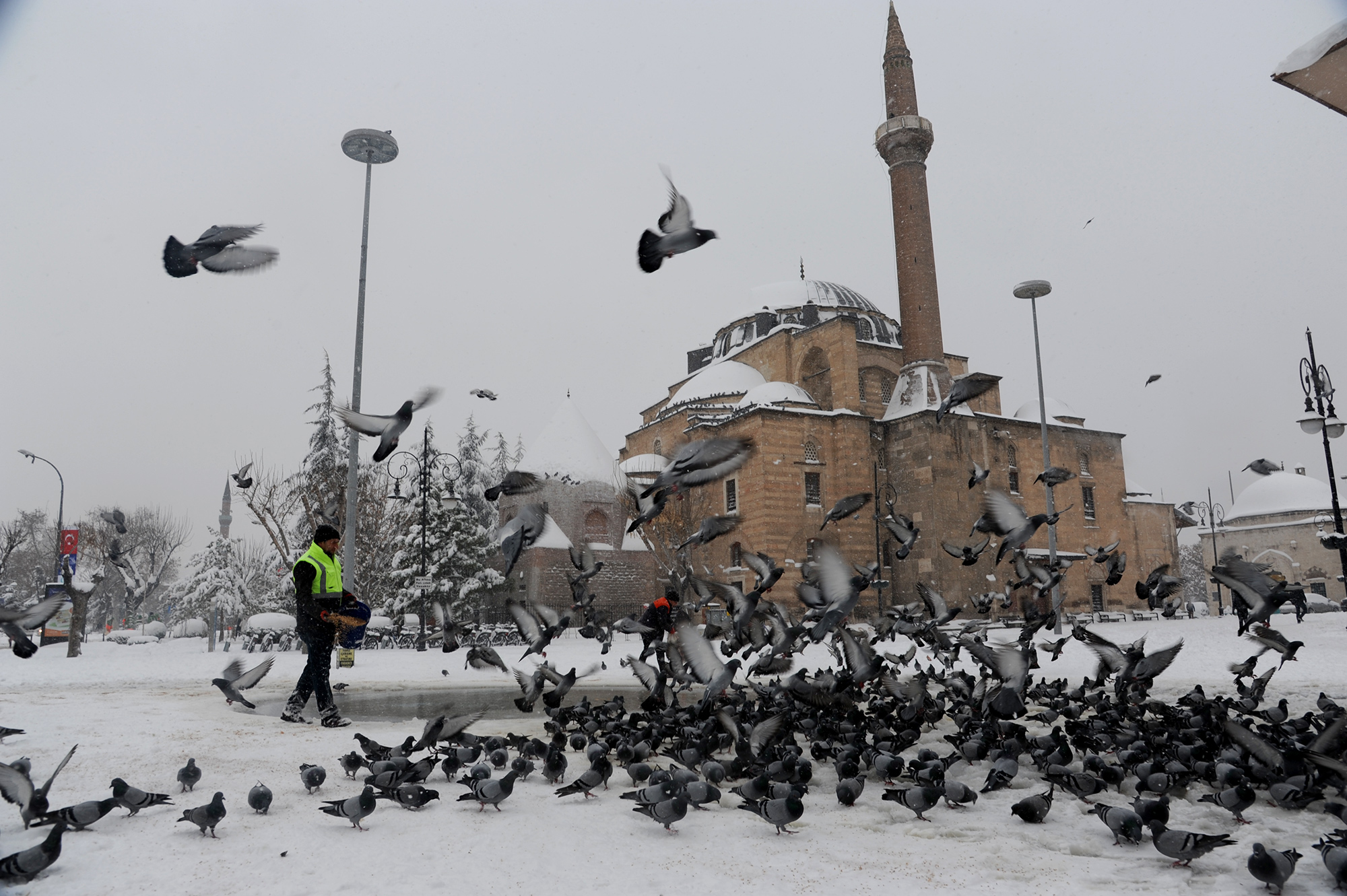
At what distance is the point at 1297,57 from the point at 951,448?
101 feet

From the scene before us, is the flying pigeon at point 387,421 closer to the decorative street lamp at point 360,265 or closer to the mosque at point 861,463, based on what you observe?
the decorative street lamp at point 360,265

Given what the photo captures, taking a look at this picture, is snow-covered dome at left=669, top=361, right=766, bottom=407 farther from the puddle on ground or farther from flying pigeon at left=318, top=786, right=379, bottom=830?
flying pigeon at left=318, top=786, right=379, bottom=830

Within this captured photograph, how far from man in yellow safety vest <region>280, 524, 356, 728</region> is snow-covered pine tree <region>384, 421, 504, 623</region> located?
22787mm

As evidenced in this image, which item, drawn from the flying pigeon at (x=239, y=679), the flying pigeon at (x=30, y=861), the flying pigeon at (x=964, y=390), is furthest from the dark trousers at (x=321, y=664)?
the flying pigeon at (x=964, y=390)

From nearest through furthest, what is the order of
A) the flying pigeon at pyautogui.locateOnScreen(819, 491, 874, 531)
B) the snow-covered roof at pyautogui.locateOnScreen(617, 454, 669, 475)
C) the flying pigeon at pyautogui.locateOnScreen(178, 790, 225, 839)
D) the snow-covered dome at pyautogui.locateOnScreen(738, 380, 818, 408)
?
the flying pigeon at pyautogui.locateOnScreen(178, 790, 225, 839), the flying pigeon at pyautogui.locateOnScreen(819, 491, 874, 531), the snow-covered dome at pyautogui.locateOnScreen(738, 380, 818, 408), the snow-covered roof at pyautogui.locateOnScreen(617, 454, 669, 475)

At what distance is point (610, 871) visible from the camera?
3.41 m

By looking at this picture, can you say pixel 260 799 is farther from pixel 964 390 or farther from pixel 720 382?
pixel 720 382

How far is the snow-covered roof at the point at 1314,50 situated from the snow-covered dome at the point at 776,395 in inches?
1210

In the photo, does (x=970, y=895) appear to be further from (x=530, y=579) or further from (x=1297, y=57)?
(x=530, y=579)

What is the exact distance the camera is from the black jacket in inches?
265

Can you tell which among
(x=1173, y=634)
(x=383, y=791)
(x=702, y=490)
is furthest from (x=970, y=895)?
(x=702, y=490)

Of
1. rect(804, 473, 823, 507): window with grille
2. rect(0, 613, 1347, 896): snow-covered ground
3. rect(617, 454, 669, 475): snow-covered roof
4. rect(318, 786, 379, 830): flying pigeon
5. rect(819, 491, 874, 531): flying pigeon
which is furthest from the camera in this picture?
rect(617, 454, 669, 475): snow-covered roof

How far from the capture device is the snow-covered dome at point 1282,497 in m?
52.8

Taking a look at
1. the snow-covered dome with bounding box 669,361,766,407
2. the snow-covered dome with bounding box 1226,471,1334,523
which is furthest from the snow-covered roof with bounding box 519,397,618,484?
the snow-covered dome with bounding box 1226,471,1334,523
